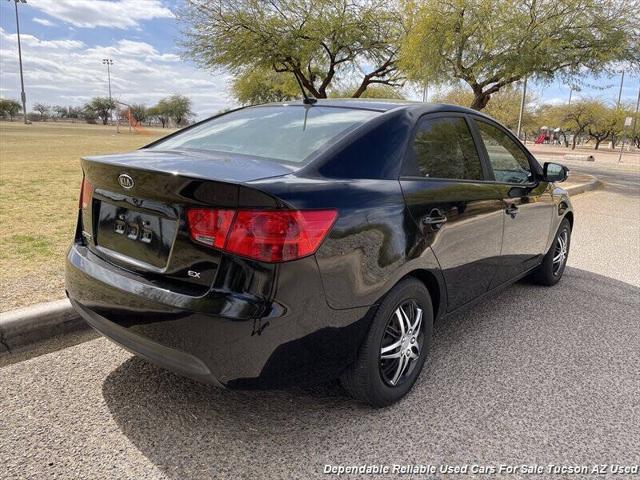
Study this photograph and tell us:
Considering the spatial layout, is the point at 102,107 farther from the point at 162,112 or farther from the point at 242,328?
the point at 242,328

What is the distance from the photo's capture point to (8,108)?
342 feet

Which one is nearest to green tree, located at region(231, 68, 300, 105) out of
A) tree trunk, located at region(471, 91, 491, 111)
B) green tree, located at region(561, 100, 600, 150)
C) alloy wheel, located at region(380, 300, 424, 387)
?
tree trunk, located at region(471, 91, 491, 111)

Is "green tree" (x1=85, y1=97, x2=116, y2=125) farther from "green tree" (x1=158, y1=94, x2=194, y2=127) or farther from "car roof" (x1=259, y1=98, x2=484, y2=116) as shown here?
"car roof" (x1=259, y1=98, x2=484, y2=116)

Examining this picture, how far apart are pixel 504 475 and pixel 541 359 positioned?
129cm

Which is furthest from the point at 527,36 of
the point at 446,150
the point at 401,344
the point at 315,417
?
the point at 315,417

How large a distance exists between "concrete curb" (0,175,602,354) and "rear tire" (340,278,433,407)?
1.99m

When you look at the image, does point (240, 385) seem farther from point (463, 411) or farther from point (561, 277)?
point (561, 277)

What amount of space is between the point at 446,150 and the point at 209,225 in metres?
1.71

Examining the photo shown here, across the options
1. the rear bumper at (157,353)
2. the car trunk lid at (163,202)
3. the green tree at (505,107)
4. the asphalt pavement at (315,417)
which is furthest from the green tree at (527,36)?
the green tree at (505,107)

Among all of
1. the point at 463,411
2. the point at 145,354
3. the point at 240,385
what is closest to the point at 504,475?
the point at 463,411

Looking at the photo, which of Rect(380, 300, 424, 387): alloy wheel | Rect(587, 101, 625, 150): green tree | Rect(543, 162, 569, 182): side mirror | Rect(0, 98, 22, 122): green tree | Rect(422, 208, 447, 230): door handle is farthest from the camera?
Rect(0, 98, 22, 122): green tree

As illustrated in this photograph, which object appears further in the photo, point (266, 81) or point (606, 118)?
point (606, 118)

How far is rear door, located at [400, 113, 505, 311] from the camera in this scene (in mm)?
2748

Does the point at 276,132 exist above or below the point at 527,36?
below
